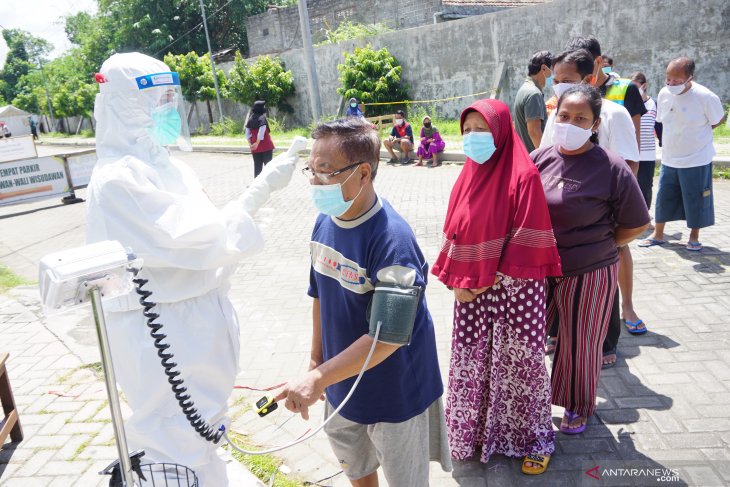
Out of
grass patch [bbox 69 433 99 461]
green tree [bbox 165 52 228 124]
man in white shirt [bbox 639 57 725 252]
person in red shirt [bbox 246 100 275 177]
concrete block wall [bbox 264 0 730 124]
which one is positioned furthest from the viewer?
green tree [bbox 165 52 228 124]

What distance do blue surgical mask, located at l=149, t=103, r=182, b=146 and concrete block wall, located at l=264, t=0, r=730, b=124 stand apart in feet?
42.5

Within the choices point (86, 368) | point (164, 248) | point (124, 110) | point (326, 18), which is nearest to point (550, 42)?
point (86, 368)

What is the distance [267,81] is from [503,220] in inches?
838

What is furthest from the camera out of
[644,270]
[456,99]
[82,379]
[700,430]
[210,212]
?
[456,99]

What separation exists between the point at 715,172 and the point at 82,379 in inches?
362

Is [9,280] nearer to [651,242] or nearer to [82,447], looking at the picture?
[82,447]

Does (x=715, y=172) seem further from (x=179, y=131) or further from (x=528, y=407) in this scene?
(x=179, y=131)

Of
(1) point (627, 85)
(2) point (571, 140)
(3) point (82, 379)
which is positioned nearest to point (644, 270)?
(1) point (627, 85)

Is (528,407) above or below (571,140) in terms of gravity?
below

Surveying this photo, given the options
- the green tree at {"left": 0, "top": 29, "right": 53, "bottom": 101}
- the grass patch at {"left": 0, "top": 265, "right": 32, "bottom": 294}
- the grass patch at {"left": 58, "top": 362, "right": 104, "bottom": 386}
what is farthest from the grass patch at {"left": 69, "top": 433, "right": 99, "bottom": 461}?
the green tree at {"left": 0, "top": 29, "right": 53, "bottom": 101}

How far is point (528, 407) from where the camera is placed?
8.99 feet

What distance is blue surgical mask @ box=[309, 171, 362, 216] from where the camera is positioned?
1.95 metres

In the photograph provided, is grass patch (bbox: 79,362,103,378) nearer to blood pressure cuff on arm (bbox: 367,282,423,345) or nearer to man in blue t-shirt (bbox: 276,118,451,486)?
man in blue t-shirt (bbox: 276,118,451,486)

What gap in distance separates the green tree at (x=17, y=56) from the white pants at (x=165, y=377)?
2921 inches
